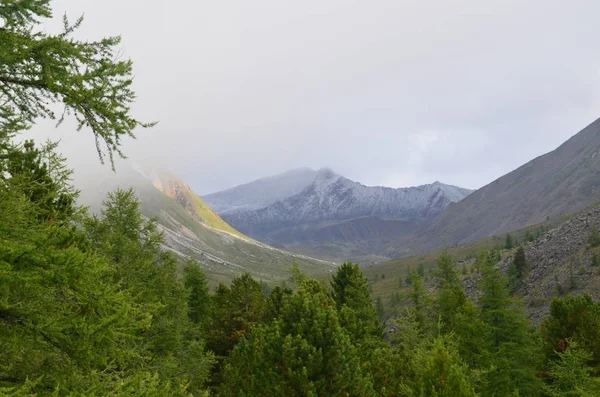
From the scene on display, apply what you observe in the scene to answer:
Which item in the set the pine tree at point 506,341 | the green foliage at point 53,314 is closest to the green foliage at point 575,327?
the pine tree at point 506,341

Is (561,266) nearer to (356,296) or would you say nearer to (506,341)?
(506,341)

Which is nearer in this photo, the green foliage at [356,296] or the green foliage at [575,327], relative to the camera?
the green foliage at [575,327]

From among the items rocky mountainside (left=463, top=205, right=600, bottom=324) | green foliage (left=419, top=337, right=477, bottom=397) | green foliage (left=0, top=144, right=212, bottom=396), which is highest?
green foliage (left=0, top=144, right=212, bottom=396)

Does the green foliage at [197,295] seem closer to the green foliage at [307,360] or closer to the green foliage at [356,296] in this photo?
the green foliage at [356,296]

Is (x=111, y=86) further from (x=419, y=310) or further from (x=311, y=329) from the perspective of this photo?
(x=419, y=310)

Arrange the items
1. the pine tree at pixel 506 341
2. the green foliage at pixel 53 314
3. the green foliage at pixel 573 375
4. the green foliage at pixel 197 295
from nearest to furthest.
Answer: the green foliage at pixel 53 314 < the green foliage at pixel 573 375 < the pine tree at pixel 506 341 < the green foliage at pixel 197 295

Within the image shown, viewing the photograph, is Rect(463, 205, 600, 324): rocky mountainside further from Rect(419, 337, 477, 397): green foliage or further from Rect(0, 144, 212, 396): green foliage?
Rect(0, 144, 212, 396): green foliage

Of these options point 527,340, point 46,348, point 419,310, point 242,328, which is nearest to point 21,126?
point 46,348

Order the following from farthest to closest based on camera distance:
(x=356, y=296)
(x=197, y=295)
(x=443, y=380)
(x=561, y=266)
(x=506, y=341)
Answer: (x=561, y=266)
(x=197, y=295)
(x=356, y=296)
(x=506, y=341)
(x=443, y=380)

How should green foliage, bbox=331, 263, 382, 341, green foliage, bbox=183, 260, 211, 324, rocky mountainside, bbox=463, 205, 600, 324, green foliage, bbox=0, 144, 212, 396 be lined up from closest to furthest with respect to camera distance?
green foliage, bbox=0, 144, 212, 396
green foliage, bbox=331, 263, 382, 341
green foliage, bbox=183, 260, 211, 324
rocky mountainside, bbox=463, 205, 600, 324

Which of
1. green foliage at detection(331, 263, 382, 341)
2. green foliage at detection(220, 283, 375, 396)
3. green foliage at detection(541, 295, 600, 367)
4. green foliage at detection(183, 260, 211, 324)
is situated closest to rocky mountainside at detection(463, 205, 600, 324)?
green foliage at detection(541, 295, 600, 367)

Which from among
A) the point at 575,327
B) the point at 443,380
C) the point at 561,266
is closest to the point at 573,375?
the point at 575,327

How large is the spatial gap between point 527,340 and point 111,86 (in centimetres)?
3081

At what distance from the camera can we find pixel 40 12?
577 centimetres
